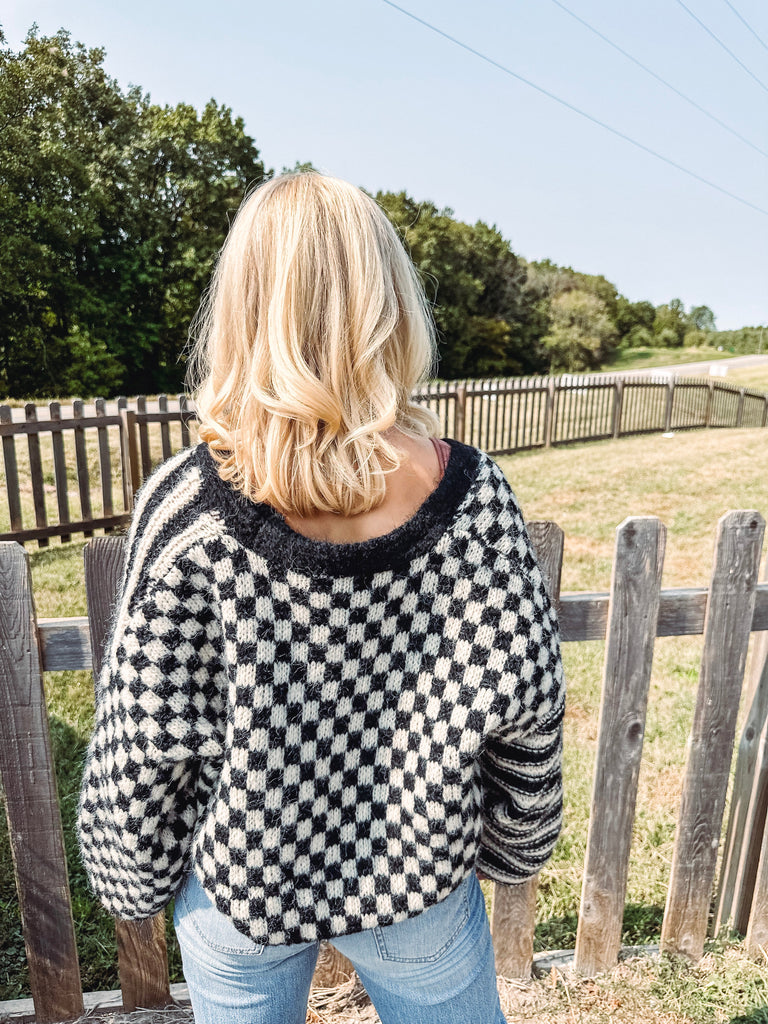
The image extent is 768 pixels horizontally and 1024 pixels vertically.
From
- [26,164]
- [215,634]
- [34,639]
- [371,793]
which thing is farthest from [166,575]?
[26,164]

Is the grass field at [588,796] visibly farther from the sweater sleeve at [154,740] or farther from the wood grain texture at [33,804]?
the sweater sleeve at [154,740]

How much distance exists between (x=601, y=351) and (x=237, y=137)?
30648 millimetres

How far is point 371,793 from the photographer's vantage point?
122 centimetres

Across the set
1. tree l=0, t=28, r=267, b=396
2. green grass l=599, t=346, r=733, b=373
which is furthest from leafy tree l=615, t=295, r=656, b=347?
tree l=0, t=28, r=267, b=396

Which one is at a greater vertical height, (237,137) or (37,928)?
(237,137)

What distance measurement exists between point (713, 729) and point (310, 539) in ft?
5.00

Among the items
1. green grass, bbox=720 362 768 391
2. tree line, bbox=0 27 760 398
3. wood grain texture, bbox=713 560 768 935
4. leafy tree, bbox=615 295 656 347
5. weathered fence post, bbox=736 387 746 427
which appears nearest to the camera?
wood grain texture, bbox=713 560 768 935

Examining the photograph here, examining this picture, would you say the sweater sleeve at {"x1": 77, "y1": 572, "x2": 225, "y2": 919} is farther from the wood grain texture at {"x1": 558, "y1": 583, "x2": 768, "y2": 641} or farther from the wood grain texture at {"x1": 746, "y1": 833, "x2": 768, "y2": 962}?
the wood grain texture at {"x1": 746, "y1": 833, "x2": 768, "y2": 962}

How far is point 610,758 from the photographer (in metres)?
2.01

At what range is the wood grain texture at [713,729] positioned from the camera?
6.32ft

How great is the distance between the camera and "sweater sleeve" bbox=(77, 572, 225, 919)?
1.08 meters

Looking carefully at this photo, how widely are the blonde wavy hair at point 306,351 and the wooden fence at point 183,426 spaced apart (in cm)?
30

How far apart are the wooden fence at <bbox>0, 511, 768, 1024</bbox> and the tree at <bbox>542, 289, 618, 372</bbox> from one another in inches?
1781

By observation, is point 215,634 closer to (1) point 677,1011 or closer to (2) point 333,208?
(2) point 333,208
